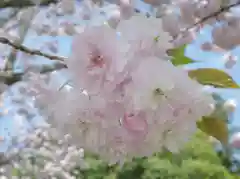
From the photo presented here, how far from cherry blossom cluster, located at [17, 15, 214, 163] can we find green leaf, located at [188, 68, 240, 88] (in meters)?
0.19

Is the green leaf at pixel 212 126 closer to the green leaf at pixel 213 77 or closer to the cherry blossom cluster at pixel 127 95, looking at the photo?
the green leaf at pixel 213 77

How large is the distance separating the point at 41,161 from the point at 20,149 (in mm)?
269

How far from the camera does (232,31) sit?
0.96 meters

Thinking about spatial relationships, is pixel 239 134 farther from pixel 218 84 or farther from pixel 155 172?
pixel 155 172

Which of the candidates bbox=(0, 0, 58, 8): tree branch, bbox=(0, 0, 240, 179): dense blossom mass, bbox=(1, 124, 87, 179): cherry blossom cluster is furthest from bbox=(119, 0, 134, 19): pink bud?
bbox=(1, 124, 87, 179): cherry blossom cluster

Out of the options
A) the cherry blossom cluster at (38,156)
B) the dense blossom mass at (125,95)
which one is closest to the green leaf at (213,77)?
the dense blossom mass at (125,95)

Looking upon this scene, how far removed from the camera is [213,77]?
817 mm

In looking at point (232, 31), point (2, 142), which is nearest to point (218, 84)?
point (232, 31)

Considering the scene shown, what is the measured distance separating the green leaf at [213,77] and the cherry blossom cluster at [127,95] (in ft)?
0.63

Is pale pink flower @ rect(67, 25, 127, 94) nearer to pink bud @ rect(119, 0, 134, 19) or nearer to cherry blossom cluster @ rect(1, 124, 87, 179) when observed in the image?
pink bud @ rect(119, 0, 134, 19)

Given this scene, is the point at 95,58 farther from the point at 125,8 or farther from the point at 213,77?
the point at 125,8

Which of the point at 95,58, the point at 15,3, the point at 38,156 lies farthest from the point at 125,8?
the point at 38,156

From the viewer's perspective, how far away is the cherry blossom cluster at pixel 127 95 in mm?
541

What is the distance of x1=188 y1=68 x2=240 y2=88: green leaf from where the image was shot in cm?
80
